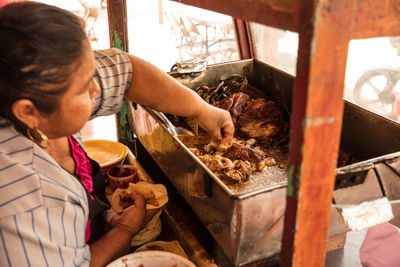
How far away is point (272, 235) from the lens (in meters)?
1.15

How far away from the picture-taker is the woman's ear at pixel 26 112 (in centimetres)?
101

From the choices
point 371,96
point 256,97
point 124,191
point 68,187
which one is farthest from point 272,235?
point 371,96

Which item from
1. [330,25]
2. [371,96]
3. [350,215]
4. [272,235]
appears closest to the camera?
[330,25]

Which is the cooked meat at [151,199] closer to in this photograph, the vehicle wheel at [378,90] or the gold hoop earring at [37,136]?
the gold hoop earring at [37,136]

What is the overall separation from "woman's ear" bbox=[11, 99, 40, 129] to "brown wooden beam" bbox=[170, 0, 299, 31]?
611 millimetres

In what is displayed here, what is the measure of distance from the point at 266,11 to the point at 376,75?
3.15 meters

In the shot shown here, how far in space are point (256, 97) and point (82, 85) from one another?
1550mm

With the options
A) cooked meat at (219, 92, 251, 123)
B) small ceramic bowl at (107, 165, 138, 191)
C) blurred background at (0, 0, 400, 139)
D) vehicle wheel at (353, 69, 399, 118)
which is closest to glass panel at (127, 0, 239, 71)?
blurred background at (0, 0, 400, 139)

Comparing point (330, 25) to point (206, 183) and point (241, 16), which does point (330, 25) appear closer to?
point (241, 16)

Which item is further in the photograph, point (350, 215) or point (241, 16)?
point (350, 215)

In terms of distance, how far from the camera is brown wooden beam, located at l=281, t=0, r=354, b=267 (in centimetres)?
63

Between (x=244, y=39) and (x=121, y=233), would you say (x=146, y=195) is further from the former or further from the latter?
(x=244, y=39)

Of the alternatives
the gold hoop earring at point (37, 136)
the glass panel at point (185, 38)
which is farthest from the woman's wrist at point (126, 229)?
the glass panel at point (185, 38)

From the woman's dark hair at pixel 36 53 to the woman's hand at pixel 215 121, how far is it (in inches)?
30.7
